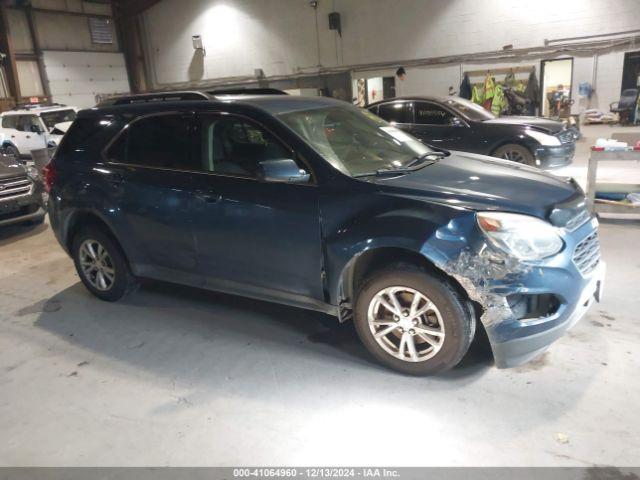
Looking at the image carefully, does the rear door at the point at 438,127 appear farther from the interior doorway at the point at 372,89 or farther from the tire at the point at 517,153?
the interior doorway at the point at 372,89

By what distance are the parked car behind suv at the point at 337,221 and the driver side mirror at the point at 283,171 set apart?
11 mm

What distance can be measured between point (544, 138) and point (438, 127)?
1.63 meters

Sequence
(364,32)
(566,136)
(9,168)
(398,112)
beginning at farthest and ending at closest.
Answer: (364,32) < (398,112) < (566,136) < (9,168)

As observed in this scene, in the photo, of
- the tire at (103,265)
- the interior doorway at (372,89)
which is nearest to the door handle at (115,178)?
the tire at (103,265)

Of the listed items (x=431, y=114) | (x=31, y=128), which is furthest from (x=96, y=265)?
(x=31, y=128)

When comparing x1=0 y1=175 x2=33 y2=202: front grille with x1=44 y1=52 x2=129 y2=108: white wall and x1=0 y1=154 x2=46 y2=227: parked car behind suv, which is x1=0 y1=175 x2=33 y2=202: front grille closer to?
x1=0 y1=154 x2=46 y2=227: parked car behind suv

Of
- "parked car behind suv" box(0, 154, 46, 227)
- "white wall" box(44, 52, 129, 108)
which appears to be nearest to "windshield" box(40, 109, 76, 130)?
"white wall" box(44, 52, 129, 108)

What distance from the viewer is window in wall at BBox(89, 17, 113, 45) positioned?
20.9m

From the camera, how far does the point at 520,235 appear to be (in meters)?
2.54

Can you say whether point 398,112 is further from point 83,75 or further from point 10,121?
point 83,75

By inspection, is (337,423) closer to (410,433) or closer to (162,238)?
(410,433)

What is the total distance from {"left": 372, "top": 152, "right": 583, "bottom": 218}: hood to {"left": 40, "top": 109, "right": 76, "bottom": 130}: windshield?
12798mm

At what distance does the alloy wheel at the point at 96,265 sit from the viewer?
416 cm

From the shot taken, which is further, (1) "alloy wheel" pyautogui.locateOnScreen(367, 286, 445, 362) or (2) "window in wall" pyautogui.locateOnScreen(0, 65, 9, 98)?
(2) "window in wall" pyautogui.locateOnScreen(0, 65, 9, 98)
